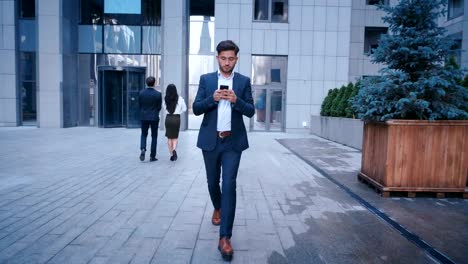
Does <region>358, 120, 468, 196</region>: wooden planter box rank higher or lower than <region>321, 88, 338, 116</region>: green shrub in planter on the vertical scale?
lower

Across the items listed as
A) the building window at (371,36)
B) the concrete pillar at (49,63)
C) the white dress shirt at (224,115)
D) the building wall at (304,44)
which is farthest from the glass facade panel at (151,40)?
the white dress shirt at (224,115)

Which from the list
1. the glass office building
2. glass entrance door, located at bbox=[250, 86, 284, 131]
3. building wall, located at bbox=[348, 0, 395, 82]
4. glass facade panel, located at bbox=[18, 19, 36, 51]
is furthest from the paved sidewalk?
building wall, located at bbox=[348, 0, 395, 82]

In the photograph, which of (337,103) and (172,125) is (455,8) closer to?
(337,103)

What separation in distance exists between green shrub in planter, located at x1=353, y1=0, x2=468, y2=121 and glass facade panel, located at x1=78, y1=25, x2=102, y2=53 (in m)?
18.3

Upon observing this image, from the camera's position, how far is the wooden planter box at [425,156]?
5.50 metres

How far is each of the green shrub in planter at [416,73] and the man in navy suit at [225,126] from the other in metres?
3.25

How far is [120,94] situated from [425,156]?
18.4 metres

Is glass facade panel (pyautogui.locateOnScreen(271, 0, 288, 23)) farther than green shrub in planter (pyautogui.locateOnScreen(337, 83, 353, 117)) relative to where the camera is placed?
Yes

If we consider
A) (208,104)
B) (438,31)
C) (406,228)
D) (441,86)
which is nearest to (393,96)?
(441,86)

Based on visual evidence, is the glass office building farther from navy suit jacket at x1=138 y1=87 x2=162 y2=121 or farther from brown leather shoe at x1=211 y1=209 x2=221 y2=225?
brown leather shoe at x1=211 y1=209 x2=221 y2=225

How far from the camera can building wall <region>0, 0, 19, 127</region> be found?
1969 centimetres

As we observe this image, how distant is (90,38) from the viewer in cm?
2062

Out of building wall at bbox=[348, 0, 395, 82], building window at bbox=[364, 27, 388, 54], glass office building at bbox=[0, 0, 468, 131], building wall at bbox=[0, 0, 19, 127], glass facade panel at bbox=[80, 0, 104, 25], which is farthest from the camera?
building window at bbox=[364, 27, 388, 54]

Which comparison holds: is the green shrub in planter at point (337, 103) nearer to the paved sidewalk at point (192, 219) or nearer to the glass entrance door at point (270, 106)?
the glass entrance door at point (270, 106)
